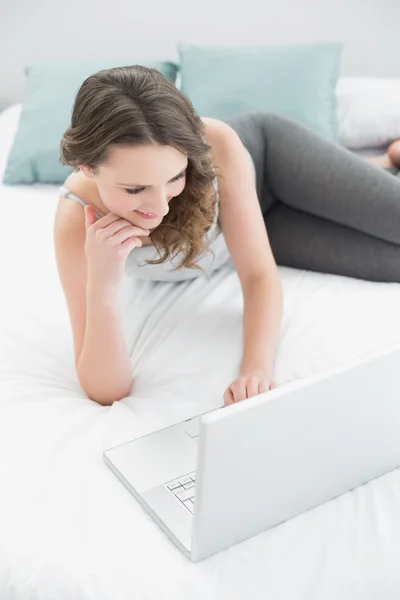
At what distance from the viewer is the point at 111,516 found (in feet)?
3.31

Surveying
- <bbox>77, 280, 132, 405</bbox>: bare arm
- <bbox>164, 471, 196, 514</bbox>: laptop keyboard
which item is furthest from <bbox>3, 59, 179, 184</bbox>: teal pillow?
<bbox>164, 471, 196, 514</bbox>: laptop keyboard

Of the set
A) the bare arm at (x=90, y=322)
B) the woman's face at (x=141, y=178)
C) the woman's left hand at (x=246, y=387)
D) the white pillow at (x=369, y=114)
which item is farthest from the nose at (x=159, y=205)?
the white pillow at (x=369, y=114)

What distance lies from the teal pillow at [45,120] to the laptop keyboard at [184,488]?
169 cm

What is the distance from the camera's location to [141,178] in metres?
1.13

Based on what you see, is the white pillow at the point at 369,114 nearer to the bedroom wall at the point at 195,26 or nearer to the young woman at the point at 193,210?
the bedroom wall at the point at 195,26

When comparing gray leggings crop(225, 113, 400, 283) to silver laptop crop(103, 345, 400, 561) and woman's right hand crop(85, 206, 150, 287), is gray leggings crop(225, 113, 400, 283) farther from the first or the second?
silver laptop crop(103, 345, 400, 561)

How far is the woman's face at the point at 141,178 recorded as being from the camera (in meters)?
1.13

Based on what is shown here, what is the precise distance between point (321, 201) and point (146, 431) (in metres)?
0.81

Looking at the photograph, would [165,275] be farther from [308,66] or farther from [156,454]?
[308,66]

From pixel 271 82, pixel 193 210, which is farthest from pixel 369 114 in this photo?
pixel 193 210

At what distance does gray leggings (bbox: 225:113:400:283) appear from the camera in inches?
67.2

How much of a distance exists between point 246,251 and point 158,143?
0.48 metres

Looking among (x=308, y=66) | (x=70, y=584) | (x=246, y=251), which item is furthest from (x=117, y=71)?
(x=308, y=66)

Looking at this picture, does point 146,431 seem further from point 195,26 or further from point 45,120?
point 195,26
